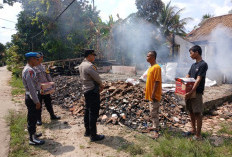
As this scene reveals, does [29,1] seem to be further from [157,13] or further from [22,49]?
[157,13]

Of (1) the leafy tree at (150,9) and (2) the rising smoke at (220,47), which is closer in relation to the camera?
(2) the rising smoke at (220,47)

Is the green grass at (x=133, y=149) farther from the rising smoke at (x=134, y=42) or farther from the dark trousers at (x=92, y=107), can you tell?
the rising smoke at (x=134, y=42)

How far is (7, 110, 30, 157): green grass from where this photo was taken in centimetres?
324

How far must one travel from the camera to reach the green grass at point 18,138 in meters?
3.24

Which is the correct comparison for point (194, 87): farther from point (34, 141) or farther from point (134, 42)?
point (134, 42)

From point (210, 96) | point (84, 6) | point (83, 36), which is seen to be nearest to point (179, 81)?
point (210, 96)

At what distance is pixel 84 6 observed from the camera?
1950 centimetres

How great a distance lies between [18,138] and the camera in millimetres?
3740

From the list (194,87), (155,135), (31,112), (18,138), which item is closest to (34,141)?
(18,138)

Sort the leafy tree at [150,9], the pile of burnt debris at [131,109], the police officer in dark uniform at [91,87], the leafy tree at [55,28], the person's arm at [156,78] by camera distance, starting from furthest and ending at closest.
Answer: the leafy tree at [150,9] → the leafy tree at [55,28] → the pile of burnt debris at [131,109] → the person's arm at [156,78] → the police officer in dark uniform at [91,87]

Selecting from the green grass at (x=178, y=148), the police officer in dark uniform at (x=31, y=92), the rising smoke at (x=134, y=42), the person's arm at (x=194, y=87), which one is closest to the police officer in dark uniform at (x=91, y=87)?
the green grass at (x=178, y=148)

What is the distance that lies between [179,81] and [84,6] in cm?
1876

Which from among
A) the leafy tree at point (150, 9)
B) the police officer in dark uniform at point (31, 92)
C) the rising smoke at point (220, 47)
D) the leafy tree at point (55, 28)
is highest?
the leafy tree at point (150, 9)

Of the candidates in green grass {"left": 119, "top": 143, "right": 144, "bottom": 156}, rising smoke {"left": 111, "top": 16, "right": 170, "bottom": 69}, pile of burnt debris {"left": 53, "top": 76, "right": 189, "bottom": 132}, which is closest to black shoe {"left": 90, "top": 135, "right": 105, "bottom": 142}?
green grass {"left": 119, "top": 143, "right": 144, "bottom": 156}
